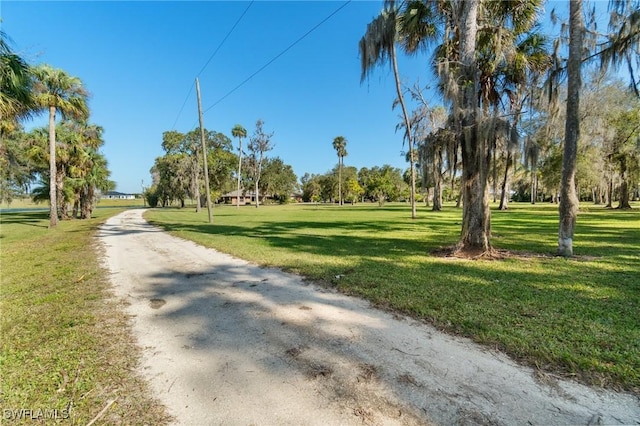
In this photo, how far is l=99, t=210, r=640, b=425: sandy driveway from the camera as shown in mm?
1861

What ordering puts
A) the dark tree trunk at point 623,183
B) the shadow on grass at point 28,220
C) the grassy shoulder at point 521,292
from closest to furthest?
the grassy shoulder at point 521,292, the shadow on grass at point 28,220, the dark tree trunk at point 623,183

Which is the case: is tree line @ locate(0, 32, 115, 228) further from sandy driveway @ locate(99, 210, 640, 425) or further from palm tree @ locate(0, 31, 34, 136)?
sandy driveway @ locate(99, 210, 640, 425)

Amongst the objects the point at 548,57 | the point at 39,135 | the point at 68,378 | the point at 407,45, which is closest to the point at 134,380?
the point at 68,378

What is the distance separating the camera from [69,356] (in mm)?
2625

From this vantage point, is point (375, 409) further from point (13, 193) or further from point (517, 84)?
point (13, 193)

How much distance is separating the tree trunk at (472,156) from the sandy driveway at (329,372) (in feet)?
15.0

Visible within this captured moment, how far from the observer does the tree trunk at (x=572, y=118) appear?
253 inches

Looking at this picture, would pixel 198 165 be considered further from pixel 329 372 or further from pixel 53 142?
pixel 329 372

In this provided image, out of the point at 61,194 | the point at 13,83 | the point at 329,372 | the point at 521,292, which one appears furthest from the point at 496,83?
the point at 61,194

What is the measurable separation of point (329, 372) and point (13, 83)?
1051 cm

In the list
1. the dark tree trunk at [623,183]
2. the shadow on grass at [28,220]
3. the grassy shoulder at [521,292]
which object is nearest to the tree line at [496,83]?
the grassy shoulder at [521,292]

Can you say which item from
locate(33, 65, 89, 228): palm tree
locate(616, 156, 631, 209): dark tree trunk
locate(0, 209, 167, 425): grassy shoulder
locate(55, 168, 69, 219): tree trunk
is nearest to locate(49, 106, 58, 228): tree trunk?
locate(33, 65, 89, 228): palm tree

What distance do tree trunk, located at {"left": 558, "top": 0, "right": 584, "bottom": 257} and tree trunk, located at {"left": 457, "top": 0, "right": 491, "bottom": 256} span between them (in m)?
1.63

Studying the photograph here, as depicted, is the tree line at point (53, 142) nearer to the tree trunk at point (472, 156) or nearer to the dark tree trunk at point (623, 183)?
the tree trunk at point (472, 156)
